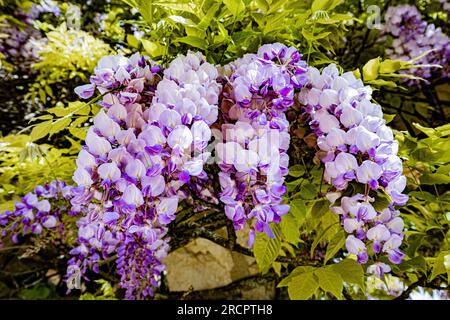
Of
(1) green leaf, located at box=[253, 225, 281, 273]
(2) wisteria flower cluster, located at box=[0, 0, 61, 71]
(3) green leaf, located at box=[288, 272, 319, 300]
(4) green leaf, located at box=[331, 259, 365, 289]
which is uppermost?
(2) wisteria flower cluster, located at box=[0, 0, 61, 71]

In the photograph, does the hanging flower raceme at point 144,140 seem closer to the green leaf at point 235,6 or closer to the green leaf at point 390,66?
the green leaf at point 235,6

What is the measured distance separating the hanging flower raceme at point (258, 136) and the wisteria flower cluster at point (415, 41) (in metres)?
0.83

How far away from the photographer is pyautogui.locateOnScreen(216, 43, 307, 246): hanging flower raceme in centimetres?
53

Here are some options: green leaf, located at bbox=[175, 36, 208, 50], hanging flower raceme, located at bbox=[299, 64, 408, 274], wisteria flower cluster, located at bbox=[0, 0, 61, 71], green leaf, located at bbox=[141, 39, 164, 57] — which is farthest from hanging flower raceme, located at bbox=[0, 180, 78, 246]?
wisteria flower cluster, located at bbox=[0, 0, 61, 71]

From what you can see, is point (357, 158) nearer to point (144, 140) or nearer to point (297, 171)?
point (297, 171)

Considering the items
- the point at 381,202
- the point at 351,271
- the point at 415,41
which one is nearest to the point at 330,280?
the point at 351,271

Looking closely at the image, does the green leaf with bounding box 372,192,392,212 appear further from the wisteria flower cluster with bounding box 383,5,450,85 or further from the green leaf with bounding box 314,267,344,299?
the wisteria flower cluster with bounding box 383,5,450,85

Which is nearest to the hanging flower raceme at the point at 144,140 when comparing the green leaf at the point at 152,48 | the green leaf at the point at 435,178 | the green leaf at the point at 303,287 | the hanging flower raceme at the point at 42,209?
the green leaf at the point at 152,48

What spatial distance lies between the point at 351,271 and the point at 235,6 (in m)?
0.40

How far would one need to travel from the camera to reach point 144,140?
54cm

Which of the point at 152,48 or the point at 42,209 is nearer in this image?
the point at 152,48

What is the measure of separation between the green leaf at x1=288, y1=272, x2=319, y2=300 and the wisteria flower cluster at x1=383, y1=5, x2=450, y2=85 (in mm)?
837
